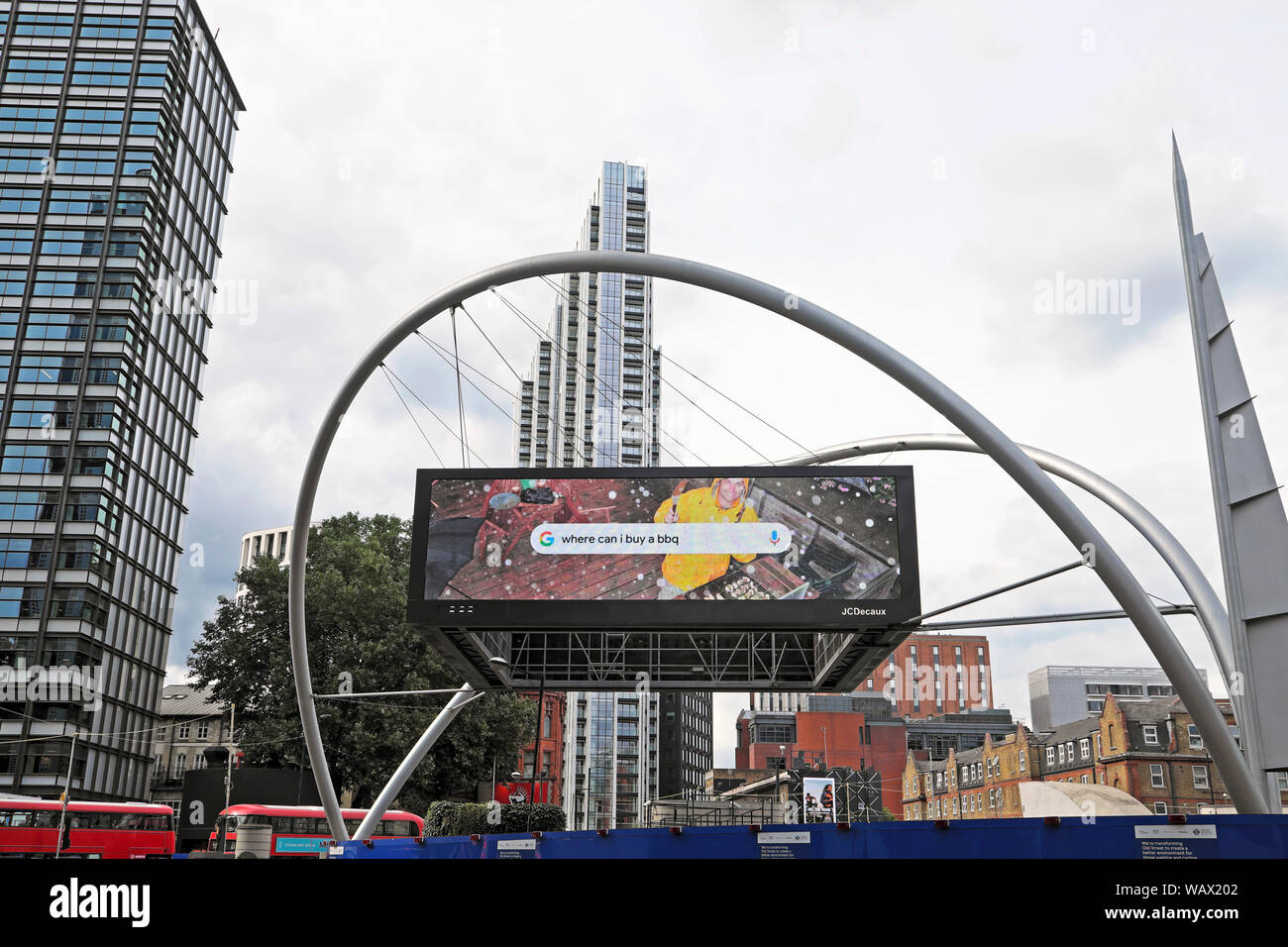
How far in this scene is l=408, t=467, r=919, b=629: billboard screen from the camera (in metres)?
25.8

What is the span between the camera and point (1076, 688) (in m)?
118

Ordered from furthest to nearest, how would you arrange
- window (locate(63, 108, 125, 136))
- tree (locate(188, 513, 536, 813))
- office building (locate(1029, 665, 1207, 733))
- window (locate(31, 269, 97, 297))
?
office building (locate(1029, 665, 1207, 733))
window (locate(63, 108, 125, 136))
window (locate(31, 269, 97, 297))
tree (locate(188, 513, 536, 813))

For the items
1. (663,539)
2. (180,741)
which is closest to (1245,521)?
(663,539)

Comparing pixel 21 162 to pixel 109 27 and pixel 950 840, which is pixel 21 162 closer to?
pixel 109 27

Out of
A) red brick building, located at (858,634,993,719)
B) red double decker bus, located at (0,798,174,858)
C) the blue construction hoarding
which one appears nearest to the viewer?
the blue construction hoarding

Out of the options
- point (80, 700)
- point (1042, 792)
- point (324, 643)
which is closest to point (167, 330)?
point (80, 700)

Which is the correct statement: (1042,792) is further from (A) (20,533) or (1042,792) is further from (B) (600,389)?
(B) (600,389)

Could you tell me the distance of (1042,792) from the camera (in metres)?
38.5

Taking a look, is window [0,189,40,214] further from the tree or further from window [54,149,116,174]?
the tree

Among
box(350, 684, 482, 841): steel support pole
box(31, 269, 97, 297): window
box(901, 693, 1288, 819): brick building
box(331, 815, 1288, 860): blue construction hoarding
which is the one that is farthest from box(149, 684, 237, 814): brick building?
box(331, 815, 1288, 860): blue construction hoarding

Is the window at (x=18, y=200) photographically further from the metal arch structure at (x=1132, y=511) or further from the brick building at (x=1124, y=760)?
the brick building at (x=1124, y=760)

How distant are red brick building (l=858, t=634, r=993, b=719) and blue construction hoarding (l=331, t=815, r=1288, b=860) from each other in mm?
143331

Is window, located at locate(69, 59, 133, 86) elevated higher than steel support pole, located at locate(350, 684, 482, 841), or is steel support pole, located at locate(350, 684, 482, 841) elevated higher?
window, located at locate(69, 59, 133, 86)

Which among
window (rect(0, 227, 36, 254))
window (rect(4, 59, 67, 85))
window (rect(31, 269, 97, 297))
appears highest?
window (rect(4, 59, 67, 85))
